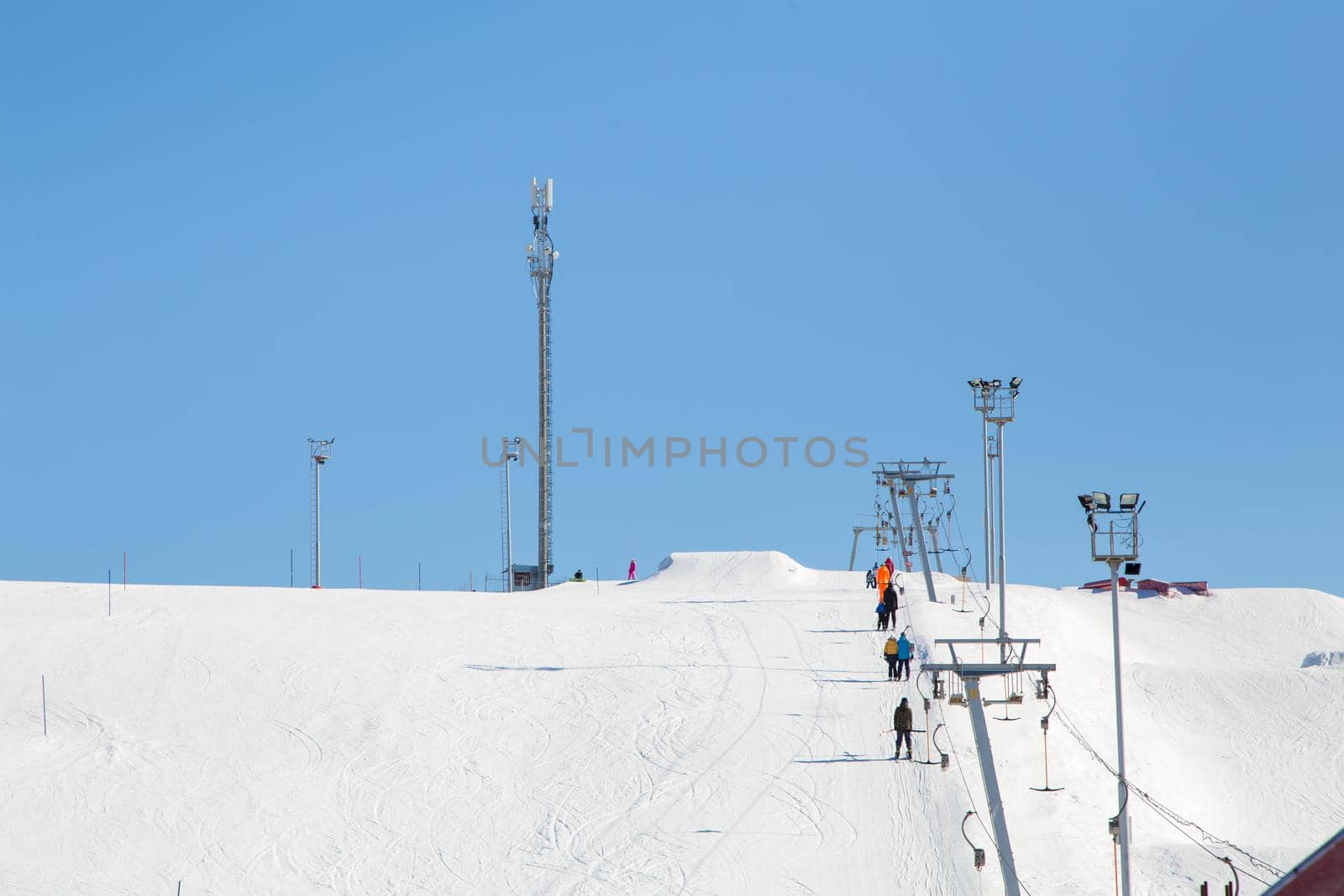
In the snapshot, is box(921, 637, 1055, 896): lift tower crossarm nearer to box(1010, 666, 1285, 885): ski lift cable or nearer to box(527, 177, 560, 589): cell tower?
box(1010, 666, 1285, 885): ski lift cable

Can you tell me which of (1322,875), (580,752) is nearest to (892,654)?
(580,752)

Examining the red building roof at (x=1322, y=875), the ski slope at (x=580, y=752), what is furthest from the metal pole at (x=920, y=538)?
the red building roof at (x=1322, y=875)

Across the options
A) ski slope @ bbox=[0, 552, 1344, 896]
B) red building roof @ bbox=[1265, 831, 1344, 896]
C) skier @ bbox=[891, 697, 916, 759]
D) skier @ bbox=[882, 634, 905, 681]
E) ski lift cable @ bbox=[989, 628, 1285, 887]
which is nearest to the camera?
red building roof @ bbox=[1265, 831, 1344, 896]

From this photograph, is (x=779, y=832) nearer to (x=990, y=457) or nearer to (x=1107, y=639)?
(x=990, y=457)

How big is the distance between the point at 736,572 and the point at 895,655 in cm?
2309

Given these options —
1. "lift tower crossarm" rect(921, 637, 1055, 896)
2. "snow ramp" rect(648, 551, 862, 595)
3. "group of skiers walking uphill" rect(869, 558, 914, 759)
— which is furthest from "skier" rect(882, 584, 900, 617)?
"snow ramp" rect(648, 551, 862, 595)

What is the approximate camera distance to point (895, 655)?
31406 mm

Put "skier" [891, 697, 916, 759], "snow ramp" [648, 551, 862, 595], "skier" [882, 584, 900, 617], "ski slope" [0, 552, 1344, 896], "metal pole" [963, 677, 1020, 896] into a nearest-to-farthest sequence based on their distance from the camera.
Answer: "metal pole" [963, 677, 1020, 896] → "ski slope" [0, 552, 1344, 896] → "skier" [891, 697, 916, 759] → "skier" [882, 584, 900, 617] → "snow ramp" [648, 551, 862, 595]

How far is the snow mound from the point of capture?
171ft

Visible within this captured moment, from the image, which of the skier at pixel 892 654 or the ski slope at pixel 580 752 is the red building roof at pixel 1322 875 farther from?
the skier at pixel 892 654

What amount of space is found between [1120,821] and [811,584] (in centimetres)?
3126

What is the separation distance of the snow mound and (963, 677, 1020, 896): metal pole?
27513 millimetres

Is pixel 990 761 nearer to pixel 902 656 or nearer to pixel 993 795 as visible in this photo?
pixel 993 795

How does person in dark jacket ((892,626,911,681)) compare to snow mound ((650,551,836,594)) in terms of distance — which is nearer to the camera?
person in dark jacket ((892,626,911,681))
